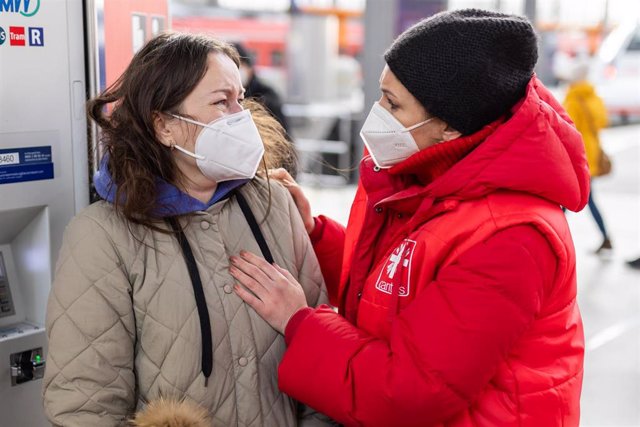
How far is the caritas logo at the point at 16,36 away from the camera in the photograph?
1.84 metres

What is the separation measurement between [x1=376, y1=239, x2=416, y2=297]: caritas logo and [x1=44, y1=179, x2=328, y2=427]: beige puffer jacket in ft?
1.02

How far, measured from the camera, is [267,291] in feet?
5.57

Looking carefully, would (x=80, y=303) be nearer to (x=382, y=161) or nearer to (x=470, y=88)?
(x=382, y=161)

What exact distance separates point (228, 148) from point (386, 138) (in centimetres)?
35

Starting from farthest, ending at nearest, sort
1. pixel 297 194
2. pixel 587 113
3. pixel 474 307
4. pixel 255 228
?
pixel 587 113
pixel 297 194
pixel 255 228
pixel 474 307

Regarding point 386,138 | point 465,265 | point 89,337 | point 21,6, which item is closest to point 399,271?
point 465,265

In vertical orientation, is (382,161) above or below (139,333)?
above

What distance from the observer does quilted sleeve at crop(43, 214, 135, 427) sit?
1.52 m

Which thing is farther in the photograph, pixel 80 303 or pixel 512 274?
pixel 80 303

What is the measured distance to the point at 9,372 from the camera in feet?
6.51

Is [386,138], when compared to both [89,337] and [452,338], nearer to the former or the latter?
[452,338]

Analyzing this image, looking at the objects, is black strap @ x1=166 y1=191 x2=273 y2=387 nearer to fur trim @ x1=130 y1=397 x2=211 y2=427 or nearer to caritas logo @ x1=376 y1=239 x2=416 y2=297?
fur trim @ x1=130 y1=397 x2=211 y2=427

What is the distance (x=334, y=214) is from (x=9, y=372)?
588 centimetres

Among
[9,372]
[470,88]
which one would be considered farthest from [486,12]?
[9,372]
